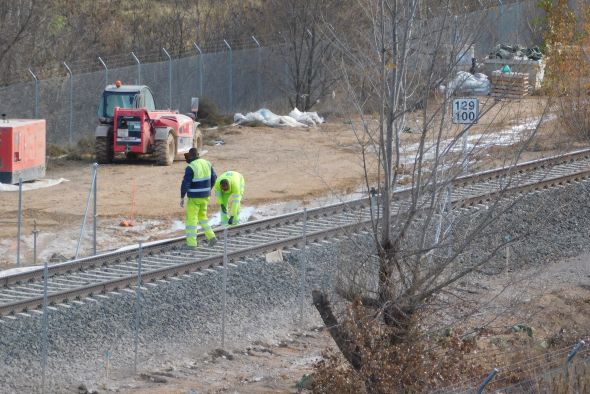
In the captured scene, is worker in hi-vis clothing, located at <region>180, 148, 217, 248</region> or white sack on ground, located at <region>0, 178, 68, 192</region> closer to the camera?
worker in hi-vis clothing, located at <region>180, 148, 217, 248</region>

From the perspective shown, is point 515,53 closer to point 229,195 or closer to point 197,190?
point 229,195

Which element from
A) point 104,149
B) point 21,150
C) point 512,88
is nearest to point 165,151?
point 104,149

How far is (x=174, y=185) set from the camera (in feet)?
88.9

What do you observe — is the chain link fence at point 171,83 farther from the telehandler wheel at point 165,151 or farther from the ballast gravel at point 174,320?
the ballast gravel at point 174,320

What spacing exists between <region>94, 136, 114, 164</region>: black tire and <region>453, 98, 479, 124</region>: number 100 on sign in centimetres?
1611

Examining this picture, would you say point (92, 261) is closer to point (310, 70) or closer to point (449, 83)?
point (449, 83)

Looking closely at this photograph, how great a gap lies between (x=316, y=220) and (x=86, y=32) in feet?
76.8

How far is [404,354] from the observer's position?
10.8m

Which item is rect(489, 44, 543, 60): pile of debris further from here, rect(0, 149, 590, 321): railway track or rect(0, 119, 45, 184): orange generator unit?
rect(0, 119, 45, 184): orange generator unit

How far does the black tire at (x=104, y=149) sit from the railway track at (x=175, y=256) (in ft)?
30.9

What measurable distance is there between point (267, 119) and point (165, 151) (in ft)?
27.2

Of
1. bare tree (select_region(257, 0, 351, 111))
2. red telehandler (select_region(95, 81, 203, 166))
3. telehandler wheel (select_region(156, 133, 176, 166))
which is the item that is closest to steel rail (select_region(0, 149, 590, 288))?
red telehandler (select_region(95, 81, 203, 166))

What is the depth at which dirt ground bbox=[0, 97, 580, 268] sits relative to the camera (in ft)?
69.4

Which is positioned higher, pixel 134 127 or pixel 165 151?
pixel 134 127
